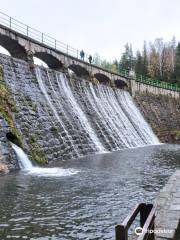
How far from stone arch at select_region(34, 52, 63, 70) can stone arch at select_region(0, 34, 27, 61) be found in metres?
2.92

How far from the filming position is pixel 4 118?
21.5 metres

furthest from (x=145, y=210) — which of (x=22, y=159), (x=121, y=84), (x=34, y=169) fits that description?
(x=121, y=84)

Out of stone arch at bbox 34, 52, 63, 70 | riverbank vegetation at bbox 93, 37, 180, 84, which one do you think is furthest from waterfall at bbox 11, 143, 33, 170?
riverbank vegetation at bbox 93, 37, 180, 84

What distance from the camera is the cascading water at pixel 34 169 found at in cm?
1748

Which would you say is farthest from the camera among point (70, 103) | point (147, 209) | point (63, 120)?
point (70, 103)

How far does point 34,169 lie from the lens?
1933 centimetres

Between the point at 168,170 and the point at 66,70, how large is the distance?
22030 mm

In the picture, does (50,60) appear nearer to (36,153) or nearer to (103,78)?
(103,78)

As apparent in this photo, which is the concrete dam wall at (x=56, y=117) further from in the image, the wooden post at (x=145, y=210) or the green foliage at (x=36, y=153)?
the wooden post at (x=145, y=210)

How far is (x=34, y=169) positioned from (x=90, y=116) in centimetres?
1624

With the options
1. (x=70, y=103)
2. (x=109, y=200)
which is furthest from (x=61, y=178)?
(x=70, y=103)

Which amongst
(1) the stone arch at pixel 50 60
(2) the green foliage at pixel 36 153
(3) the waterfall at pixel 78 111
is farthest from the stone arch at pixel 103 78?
(2) the green foliage at pixel 36 153

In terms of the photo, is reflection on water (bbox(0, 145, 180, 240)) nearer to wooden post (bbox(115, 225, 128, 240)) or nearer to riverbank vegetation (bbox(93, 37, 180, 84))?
wooden post (bbox(115, 225, 128, 240))

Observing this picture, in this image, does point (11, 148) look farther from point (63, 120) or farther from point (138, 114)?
point (138, 114)
